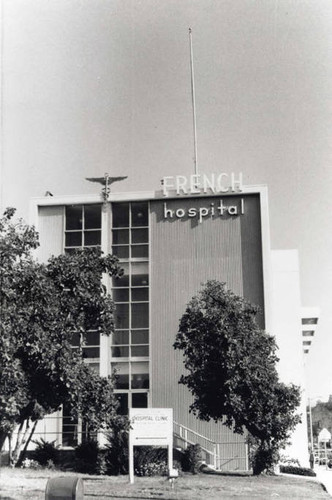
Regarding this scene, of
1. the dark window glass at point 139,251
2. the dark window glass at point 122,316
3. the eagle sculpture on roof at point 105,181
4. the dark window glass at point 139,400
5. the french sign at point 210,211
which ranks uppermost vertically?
the eagle sculpture on roof at point 105,181

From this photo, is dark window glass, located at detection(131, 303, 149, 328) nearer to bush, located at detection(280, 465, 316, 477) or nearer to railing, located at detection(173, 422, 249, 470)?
railing, located at detection(173, 422, 249, 470)

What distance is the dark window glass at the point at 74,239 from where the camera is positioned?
42125mm

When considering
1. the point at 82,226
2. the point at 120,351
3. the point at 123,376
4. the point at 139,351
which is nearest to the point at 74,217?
the point at 82,226

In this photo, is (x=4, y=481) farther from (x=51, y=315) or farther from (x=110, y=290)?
(x=110, y=290)

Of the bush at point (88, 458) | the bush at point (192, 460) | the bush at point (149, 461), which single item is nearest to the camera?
the bush at point (149, 461)

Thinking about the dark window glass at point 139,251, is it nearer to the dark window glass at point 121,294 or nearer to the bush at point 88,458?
the dark window glass at point 121,294

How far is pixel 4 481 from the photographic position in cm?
2088

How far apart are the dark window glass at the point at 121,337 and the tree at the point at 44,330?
62.6ft

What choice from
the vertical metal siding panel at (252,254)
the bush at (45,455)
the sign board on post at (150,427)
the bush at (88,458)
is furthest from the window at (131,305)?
the sign board on post at (150,427)

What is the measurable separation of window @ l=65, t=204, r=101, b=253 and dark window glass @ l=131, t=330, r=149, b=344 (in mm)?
6150

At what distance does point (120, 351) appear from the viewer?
40.1 metres

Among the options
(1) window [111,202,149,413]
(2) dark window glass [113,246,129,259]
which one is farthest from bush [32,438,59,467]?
(2) dark window glass [113,246,129,259]

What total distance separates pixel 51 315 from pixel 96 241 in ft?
77.3

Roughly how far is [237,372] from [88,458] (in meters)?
8.32
